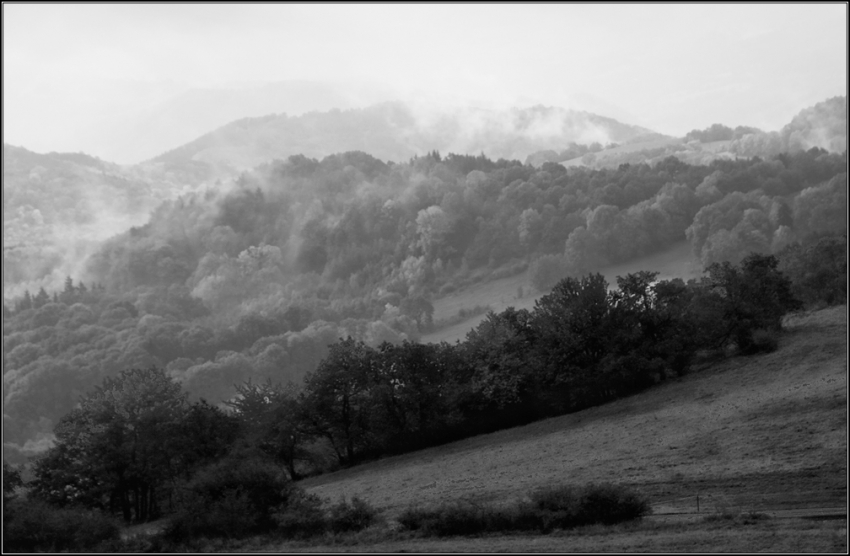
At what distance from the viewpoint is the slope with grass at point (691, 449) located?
3662 centimetres

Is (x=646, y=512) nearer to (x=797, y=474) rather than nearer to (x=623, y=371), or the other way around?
(x=797, y=474)

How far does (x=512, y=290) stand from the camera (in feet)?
550

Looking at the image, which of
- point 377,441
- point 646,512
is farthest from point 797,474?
point 377,441

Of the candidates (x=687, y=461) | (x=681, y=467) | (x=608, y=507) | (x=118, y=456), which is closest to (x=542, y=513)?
(x=608, y=507)

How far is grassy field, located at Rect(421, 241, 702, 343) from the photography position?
146000mm

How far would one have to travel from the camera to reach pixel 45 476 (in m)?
50.1

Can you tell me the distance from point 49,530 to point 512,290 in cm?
Result: 13852

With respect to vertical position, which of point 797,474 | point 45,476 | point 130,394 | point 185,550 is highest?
point 130,394

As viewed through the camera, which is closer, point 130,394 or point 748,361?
point 130,394

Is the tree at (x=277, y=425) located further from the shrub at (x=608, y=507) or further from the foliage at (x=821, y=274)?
the foliage at (x=821, y=274)

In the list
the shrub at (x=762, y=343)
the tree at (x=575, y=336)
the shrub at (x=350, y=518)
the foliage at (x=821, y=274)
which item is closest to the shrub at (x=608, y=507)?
the shrub at (x=350, y=518)

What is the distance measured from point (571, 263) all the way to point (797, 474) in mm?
129125

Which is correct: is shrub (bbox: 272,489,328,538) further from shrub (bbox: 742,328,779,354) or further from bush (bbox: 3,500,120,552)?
shrub (bbox: 742,328,779,354)

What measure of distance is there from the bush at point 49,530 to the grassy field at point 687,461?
27.7ft
